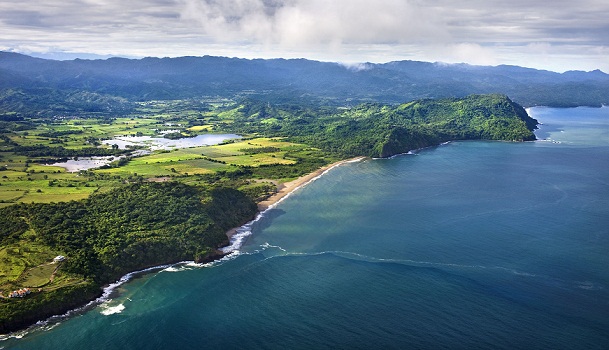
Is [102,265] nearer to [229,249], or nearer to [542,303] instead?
[229,249]

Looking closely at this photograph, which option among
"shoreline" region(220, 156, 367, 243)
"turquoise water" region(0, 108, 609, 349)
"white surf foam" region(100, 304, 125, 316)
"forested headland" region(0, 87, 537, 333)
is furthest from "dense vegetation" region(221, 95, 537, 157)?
"white surf foam" region(100, 304, 125, 316)

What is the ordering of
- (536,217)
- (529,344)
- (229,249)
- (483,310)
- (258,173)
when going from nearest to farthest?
(529,344)
(483,310)
(229,249)
(536,217)
(258,173)

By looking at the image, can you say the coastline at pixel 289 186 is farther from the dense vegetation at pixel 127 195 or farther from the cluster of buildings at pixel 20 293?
the cluster of buildings at pixel 20 293

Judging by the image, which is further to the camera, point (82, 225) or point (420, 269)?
point (82, 225)

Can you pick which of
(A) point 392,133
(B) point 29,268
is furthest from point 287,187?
(A) point 392,133

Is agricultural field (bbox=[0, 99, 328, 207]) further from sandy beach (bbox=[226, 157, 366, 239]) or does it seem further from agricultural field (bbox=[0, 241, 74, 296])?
agricultural field (bbox=[0, 241, 74, 296])

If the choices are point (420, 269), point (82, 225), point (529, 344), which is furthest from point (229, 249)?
point (529, 344)

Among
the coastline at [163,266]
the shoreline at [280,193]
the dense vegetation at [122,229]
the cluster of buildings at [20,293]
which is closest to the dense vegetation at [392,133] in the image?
the shoreline at [280,193]
